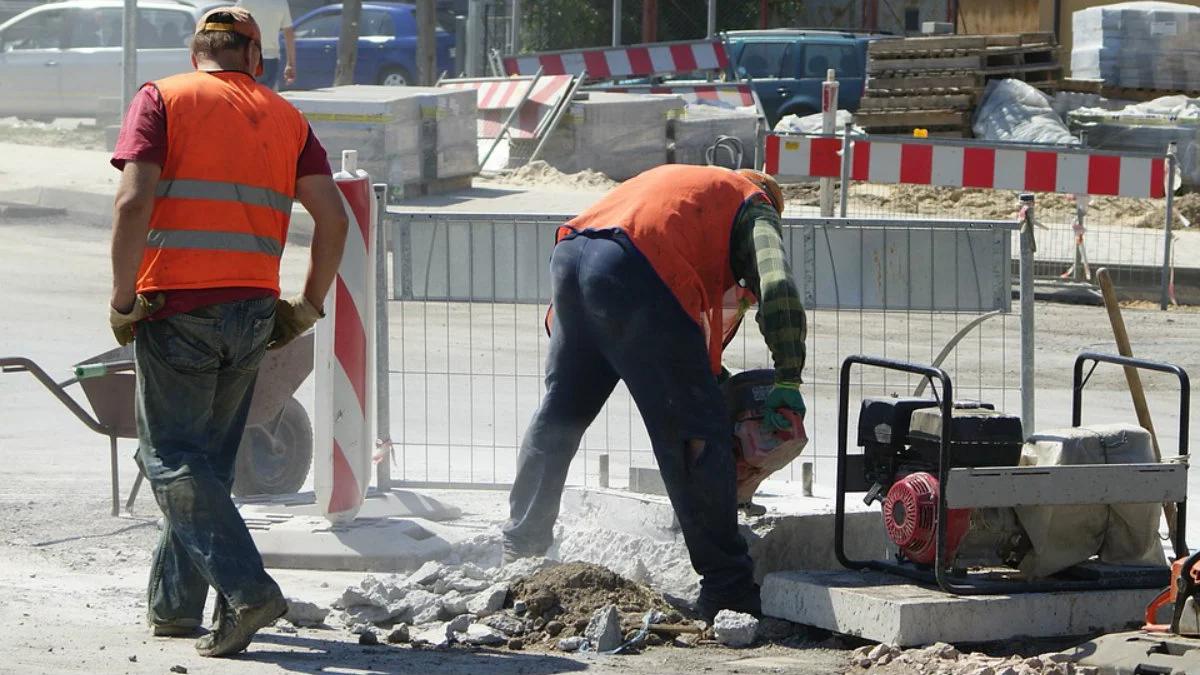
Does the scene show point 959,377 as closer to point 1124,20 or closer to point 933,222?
point 933,222

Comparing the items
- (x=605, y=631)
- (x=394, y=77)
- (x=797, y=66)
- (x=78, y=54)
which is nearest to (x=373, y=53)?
(x=394, y=77)

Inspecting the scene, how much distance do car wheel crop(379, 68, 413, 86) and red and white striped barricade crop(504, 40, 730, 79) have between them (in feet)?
12.0

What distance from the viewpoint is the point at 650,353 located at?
5.76 meters

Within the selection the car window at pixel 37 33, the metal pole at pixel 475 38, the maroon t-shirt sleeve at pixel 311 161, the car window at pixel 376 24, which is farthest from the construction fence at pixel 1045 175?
the car window at pixel 376 24

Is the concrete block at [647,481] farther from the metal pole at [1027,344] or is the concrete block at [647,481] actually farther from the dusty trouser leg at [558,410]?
the metal pole at [1027,344]

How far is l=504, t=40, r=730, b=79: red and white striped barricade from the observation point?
2791 cm

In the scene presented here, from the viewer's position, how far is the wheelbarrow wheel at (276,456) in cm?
776

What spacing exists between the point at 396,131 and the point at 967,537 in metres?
12.2

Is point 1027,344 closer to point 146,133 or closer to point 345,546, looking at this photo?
point 345,546

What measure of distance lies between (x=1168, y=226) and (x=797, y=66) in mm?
13775

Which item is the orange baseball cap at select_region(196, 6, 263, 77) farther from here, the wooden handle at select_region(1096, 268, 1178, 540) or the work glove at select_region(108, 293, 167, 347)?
the wooden handle at select_region(1096, 268, 1178, 540)

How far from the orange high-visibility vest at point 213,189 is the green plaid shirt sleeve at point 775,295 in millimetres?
1492

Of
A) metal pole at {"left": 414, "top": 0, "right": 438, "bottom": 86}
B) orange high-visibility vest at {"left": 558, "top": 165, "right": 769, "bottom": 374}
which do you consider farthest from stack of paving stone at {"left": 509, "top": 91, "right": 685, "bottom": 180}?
orange high-visibility vest at {"left": 558, "top": 165, "right": 769, "bottom": 374}

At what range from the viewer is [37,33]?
25625 mm
